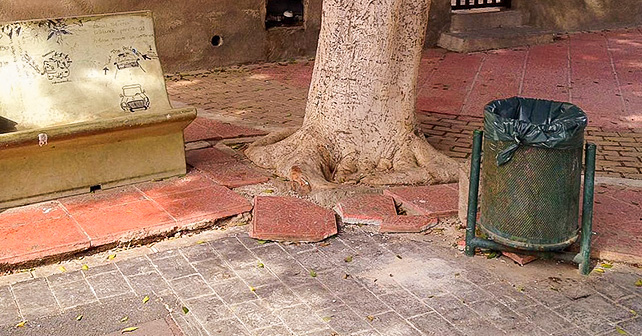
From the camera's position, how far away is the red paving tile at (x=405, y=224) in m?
5.61

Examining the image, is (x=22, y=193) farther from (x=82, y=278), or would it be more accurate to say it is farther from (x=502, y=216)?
(x=502, y=216)

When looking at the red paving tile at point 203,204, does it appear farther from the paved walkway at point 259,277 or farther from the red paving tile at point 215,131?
the red paving tile at point 215,131

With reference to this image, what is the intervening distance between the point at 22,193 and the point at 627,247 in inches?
156

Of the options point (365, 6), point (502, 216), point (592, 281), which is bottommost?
point (592, 281)

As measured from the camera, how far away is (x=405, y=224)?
222 inches

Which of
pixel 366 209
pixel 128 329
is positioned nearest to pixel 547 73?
pixel 366 209

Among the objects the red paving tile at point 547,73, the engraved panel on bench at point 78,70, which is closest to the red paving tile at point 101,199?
the engraved panel on bench at point 78,70

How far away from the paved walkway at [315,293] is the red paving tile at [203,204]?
0.71 ft

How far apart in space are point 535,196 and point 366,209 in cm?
→ 132

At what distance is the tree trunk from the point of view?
6363 millimetres

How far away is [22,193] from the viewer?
5680mm

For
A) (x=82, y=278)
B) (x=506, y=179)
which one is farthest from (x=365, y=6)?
(x=82, y=278)

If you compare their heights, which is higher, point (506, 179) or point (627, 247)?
point (506, 179)

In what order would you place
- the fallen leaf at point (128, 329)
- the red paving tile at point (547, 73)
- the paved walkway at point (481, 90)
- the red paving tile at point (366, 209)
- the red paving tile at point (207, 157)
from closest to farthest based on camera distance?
the fallen leaf at point (128, 329)
the red paving tile at point (366, 209)
the red paving tile at point (207, 157)
the paved walkway at point (481, 90)
the red paving tile at point (547, 73)
